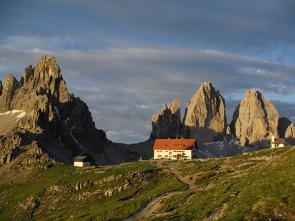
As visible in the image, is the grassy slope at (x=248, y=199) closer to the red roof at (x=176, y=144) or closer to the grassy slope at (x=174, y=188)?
the grassy slope at (x=174, y=188)

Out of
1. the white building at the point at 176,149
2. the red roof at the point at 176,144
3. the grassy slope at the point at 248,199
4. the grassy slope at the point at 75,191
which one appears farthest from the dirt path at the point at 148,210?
the red roof at the point at 176,144

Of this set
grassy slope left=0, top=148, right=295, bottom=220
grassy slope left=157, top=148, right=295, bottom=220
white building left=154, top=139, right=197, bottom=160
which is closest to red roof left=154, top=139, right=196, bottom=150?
white building left=154, top=139, right=197, bottom=160

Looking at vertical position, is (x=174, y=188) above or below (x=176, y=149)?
below

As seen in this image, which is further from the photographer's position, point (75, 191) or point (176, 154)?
point (176, 154)

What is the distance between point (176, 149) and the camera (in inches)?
7283

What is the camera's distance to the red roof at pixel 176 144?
608 ft

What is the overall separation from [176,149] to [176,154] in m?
2.17

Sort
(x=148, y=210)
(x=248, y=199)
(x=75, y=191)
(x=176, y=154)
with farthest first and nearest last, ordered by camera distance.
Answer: (x=176, y=154)
(x=75, y=191)
(x=148, y=210)
(x=248, y=199)

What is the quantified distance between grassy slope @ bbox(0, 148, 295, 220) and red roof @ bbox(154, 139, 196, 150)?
47.2 metres

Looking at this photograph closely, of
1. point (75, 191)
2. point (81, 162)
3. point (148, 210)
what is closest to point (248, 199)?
point (148, 210)

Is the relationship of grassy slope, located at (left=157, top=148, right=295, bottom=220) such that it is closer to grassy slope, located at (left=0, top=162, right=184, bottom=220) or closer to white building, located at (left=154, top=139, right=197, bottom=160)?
grassy slope, located at (left=0, top=162, right=184, bottom=220)

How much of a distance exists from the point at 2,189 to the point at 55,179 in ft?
69.8

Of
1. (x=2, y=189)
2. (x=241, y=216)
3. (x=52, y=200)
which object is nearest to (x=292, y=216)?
(x=241, y=216)

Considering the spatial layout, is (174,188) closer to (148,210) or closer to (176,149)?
(148,210)
